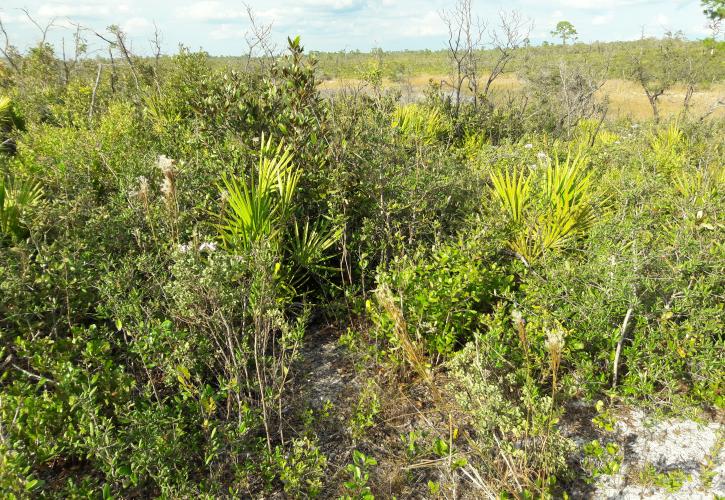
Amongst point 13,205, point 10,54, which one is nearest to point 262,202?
point 13,205

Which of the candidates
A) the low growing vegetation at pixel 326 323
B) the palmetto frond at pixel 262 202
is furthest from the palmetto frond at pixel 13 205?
the palmetto frond at pixel 262 202

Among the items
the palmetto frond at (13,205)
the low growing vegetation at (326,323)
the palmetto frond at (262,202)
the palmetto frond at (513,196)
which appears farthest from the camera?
the palmetto frond at (513,196)

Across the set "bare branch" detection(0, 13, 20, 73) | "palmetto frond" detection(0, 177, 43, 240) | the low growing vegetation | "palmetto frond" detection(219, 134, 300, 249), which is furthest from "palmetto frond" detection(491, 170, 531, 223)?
"bare branch" detection(0, 13, 20, 73)

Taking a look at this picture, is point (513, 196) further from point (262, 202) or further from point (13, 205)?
point (13, 205)

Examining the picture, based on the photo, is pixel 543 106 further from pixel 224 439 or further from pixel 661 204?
pixel 224 439

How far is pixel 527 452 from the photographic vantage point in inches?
95.7

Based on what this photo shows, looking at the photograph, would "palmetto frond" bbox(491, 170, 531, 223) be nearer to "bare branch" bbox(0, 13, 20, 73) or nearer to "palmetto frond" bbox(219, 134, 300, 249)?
"palmetto frond" bbox(219, 134, 300, 249)

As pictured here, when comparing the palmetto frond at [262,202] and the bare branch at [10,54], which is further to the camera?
the bare branch at [10,54]

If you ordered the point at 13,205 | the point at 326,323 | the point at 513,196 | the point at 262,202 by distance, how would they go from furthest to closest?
the point at 513,196 → the point at 326,323 → the point at 262,202 → the point at 13,205

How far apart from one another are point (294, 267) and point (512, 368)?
2080mm

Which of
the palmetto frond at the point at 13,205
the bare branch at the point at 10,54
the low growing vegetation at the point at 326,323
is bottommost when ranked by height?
the low growing vegetation at the point at 326,323

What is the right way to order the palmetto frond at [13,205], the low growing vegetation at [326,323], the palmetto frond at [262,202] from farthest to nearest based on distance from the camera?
the palmetto frond at [262,202]
the palmetto frond at [13,205]
the low growing vegetation at [326,323]

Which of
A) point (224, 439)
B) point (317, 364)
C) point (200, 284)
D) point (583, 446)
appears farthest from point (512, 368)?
point (200, 284)

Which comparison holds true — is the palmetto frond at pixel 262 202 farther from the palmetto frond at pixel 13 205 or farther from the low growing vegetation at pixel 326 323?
the palmetto frond at pixel 13 205
